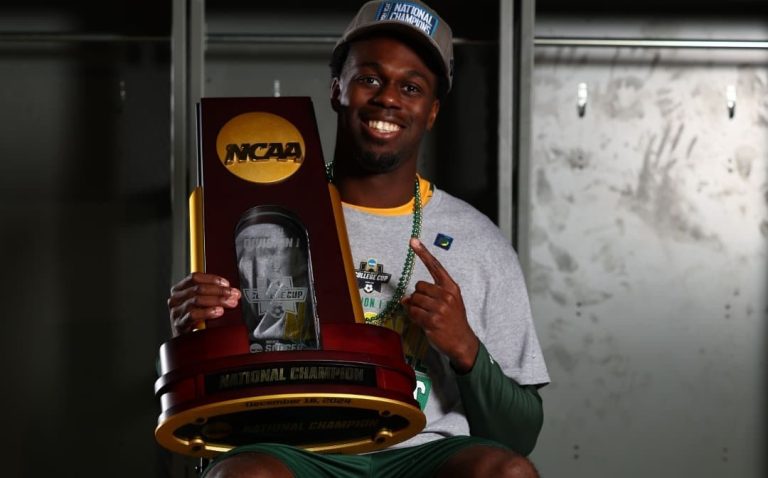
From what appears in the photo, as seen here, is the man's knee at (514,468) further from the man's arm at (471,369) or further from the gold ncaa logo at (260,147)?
the gold ncaa logo at (260,147)

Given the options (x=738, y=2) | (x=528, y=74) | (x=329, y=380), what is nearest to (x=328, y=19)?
(x=528, y=74)

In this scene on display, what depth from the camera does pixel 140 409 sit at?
3.00 meters

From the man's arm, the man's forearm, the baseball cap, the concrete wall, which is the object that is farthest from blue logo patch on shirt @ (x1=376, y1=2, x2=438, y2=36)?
the concrete wall

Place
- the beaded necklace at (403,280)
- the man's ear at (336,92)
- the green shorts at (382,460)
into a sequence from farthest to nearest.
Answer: the man's ear at (336,92) → the beaded necklace at (403,280) → the green shorts at (382,460)

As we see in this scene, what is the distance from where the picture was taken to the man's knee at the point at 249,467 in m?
1.49

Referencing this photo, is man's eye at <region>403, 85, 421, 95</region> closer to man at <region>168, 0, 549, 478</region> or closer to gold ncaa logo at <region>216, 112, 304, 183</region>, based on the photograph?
man at <region>168, 0, 549, 478</region>

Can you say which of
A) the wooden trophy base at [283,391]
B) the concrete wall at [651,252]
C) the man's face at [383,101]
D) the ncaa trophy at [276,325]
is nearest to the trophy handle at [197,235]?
the ncaa trophy at [276,325]

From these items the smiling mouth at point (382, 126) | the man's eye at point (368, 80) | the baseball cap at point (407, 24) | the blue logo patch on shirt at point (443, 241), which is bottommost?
the blue logo patch on shirt at point (443, 241)

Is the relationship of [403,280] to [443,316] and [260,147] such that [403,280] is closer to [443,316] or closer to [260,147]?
[443,316]

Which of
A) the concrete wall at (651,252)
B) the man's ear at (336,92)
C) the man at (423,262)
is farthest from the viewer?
the concrete wall at (651,252)

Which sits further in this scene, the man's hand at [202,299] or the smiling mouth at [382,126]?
the smiling mouth at [382,126]

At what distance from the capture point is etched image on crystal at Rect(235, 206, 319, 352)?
167 centimetres

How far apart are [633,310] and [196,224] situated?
172 cm

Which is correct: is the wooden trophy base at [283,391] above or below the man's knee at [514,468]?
above
